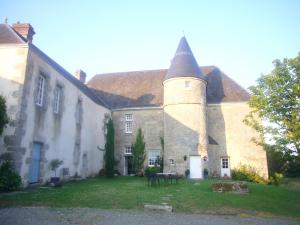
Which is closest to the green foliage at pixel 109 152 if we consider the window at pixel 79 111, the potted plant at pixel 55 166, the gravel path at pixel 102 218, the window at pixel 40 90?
the window at pixel 79 111

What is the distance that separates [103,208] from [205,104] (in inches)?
619

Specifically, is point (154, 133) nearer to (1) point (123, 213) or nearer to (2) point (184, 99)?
(2) point (184, 99)

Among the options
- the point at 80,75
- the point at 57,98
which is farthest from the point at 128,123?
the point at 57,98

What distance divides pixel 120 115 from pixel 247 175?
12378mm

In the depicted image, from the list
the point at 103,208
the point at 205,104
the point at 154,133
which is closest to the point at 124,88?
the point at 154,133

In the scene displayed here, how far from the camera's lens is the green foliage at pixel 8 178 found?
1095 cm

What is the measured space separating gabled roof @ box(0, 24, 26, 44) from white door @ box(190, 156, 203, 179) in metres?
14.4

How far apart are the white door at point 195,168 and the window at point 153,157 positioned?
11.3 ft

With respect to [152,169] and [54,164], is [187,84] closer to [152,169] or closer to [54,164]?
[152,169]

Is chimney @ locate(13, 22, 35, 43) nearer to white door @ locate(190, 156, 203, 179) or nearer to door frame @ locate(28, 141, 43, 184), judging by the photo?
door frame @ locate(28, 141, 43, 184)

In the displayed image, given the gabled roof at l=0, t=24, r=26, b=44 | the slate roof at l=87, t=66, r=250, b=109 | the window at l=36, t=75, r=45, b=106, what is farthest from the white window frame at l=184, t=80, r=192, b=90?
the gabled roof at l=0, t=24, r=26, b=44

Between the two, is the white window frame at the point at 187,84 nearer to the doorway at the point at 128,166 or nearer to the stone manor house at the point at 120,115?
the stone manor house at the point at 120,115

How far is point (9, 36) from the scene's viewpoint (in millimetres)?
13867

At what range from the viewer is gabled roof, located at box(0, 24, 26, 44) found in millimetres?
13415
